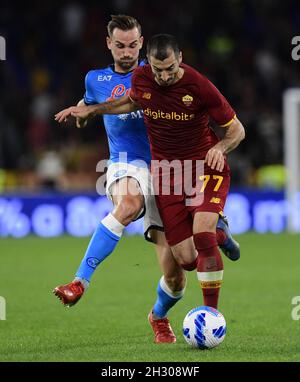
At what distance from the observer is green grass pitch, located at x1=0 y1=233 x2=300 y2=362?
6.40m

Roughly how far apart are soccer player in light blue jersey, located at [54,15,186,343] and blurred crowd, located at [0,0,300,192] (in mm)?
9873

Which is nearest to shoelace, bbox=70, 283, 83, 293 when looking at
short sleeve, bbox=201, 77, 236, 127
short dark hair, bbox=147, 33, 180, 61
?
short sleeve, bbox=201, 77, 236, 127

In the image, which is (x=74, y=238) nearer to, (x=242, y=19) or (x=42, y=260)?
(x=42, y=260)

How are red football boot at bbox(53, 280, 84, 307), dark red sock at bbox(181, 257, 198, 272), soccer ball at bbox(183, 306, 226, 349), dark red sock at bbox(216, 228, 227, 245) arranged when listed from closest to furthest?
soccer ball at bbox(183, 306, 226, 349) → red football boot at bbox(53, 280, 84, 307) → dark red sock at bbox(181, 257, 198, 272) → dark red sock at bbox(216, 228, 227, 245)

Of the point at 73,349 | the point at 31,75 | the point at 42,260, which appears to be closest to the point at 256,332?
the point at 73,349

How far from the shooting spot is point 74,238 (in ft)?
53.0

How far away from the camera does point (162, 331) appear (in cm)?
714

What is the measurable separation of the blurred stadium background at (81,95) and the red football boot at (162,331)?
639 cm

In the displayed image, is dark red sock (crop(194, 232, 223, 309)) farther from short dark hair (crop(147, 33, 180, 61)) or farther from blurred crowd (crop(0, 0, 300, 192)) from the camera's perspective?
blurred crowd (crop(0, 0, 300, 192))

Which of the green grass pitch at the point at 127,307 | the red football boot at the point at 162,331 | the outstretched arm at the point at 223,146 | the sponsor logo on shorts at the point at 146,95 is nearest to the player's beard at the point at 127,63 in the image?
the sponsor logo on shorts at the point at 146,95

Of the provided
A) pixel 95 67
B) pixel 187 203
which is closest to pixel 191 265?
pixel 187 203

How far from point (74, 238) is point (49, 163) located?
177cm

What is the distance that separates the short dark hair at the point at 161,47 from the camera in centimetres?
646

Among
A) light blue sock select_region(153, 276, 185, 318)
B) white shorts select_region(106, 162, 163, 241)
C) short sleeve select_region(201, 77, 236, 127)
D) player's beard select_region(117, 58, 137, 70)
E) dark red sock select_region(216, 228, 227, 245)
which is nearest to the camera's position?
short sleeve select_region(201, 77, 236, 127)
